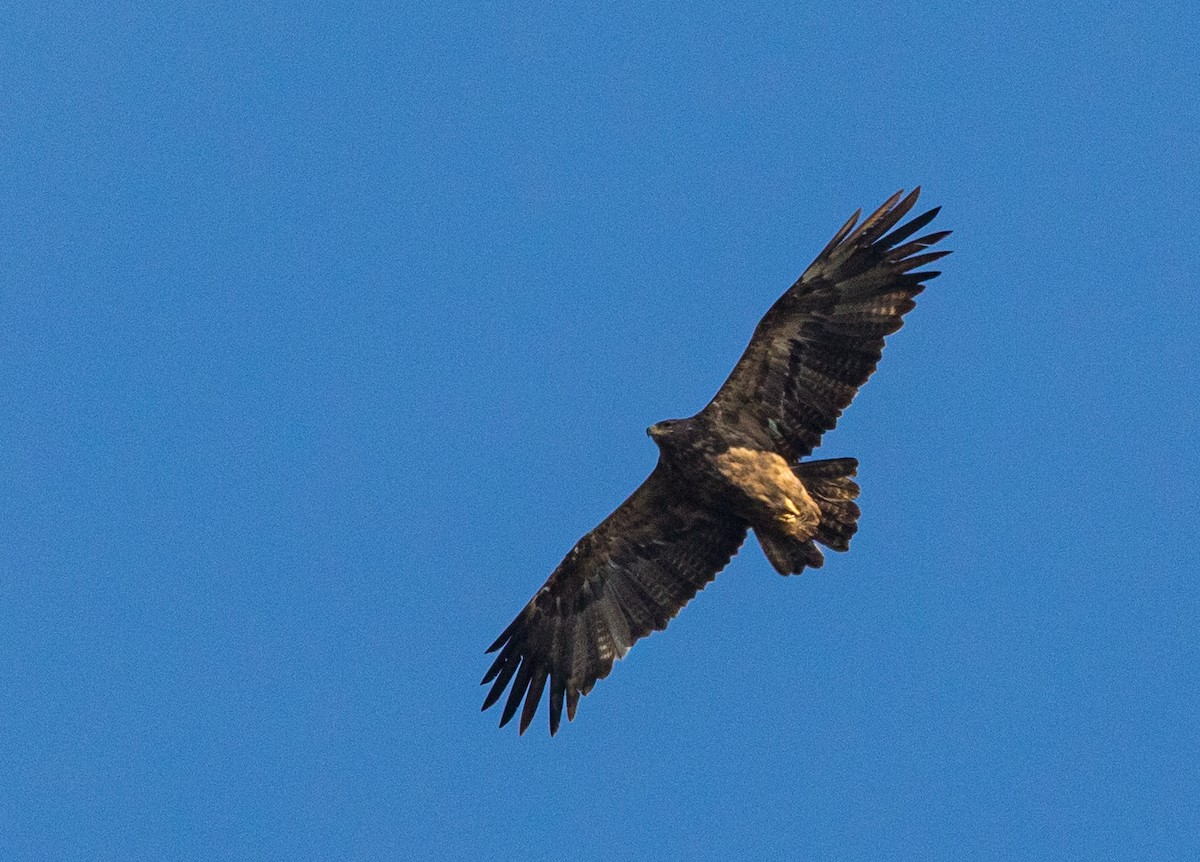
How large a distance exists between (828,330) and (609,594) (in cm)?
391

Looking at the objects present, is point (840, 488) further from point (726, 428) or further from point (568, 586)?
point (568, 586)

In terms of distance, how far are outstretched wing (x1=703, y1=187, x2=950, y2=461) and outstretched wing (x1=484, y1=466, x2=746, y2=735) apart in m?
1.42

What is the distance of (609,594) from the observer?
19.5 m

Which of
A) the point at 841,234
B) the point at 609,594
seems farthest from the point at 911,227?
the point at 609,594

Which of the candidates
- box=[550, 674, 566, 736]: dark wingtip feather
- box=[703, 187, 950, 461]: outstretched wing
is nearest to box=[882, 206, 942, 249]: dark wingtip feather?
box=[703, 187, 950, 461]: outstretched wing

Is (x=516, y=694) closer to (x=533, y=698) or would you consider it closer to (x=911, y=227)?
(x=533, y=698)

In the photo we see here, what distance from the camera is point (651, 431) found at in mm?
18219

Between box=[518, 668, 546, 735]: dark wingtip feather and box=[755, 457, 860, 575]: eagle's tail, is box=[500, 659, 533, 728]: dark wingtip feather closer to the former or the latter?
box=[518, 668, 546, 735]: dark wingtip feather

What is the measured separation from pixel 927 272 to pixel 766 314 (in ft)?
5.67

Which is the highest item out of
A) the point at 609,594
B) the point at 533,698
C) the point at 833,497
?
the point at 609,594

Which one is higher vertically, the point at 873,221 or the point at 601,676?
the point at 873,221

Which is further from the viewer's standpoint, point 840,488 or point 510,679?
point 510,679

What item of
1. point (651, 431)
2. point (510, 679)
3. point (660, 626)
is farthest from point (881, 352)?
point (510, 679)

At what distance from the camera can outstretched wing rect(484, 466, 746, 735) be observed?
62.7ft
